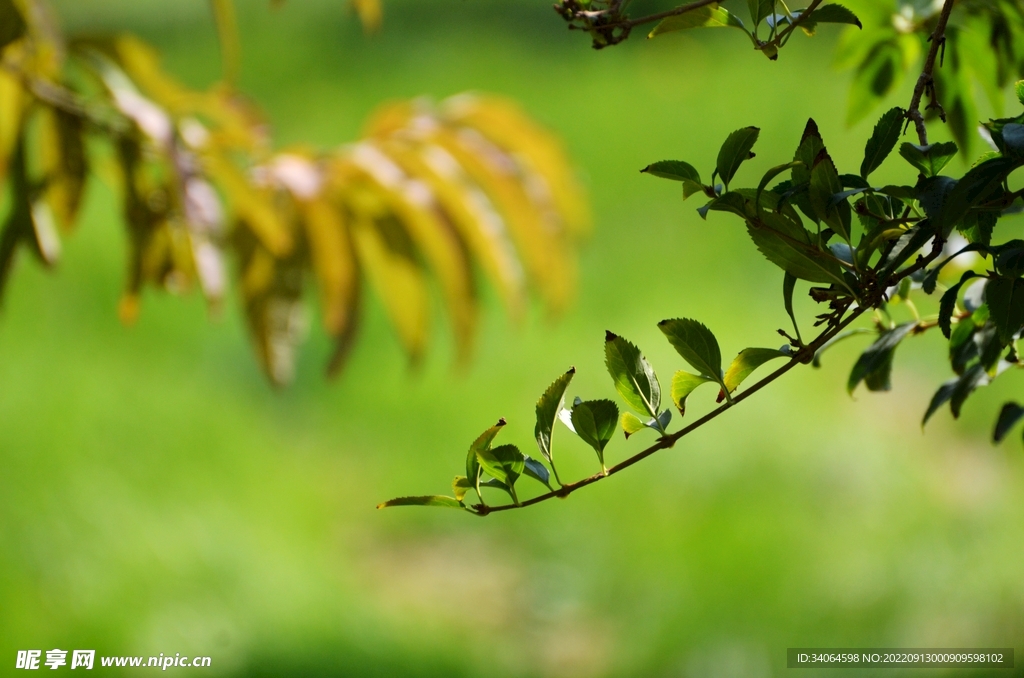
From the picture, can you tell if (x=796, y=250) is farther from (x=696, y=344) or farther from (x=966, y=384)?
(x=966, y=384)

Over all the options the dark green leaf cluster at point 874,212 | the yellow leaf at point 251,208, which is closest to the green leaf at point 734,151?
the dark green leaf cluster at point 874,212

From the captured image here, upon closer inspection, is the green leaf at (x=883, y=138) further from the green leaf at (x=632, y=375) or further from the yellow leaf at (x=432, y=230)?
the yellow leaf at (x=432, y=230)

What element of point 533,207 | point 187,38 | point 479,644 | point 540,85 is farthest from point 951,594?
point 187,38

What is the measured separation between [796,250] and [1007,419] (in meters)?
0.19

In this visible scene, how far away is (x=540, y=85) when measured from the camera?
3.04 m

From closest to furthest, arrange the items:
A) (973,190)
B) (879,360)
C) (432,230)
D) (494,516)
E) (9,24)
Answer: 1. (973,190)
2. (879,360)
3. (9,24)
4. (432,230)
5. (494,516)

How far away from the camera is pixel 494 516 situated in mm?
1761

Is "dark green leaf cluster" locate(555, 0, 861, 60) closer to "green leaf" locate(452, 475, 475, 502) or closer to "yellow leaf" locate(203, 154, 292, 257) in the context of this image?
"green leaf" locate(452, 475, 475, 502)

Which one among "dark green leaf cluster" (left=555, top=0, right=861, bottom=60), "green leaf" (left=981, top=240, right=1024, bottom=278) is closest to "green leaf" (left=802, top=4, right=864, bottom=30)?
"dark green leaf cluster" (left=555, top=0, right=861, bottom=60)

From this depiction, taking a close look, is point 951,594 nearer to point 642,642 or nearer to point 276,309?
point 642,642

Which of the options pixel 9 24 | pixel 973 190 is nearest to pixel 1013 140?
pixel 973 190

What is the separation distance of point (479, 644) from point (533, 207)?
896mm

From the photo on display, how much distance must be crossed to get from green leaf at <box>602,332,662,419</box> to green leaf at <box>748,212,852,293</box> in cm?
6

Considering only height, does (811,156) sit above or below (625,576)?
above
